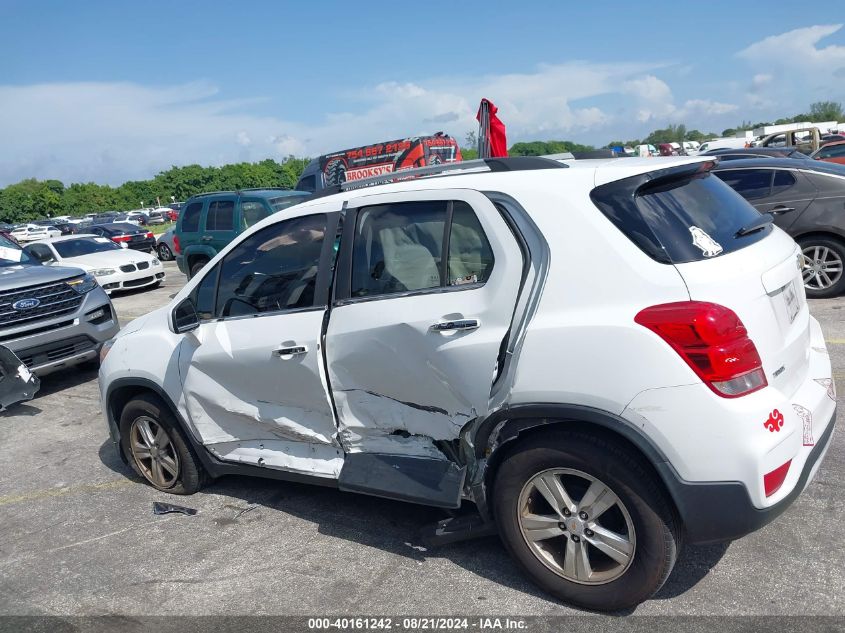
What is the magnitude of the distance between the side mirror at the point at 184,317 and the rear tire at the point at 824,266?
6.91m

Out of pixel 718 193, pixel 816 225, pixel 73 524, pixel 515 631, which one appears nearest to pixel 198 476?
pixel 73 524

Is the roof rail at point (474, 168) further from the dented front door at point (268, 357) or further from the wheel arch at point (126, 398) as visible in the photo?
the wheel arch at point (126, 398)

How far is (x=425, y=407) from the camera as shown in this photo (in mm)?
3348

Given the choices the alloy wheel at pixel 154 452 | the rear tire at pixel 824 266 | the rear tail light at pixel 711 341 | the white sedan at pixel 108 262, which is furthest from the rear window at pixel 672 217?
the white sedan at pixel 108 262

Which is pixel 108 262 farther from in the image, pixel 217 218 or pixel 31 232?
pixel 31 232

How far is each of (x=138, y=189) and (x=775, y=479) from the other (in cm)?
9820

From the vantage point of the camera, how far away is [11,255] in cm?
834

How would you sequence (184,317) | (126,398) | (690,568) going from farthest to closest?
(126,398) → (184,317) → (690,568)

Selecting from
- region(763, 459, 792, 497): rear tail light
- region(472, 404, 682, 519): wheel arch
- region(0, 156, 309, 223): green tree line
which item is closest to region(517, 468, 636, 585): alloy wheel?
region(472, 404, 682, 519): wheel arch

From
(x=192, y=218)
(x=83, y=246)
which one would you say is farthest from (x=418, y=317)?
(x=83, y=246)

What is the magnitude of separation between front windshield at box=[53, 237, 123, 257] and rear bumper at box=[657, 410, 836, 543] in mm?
15919

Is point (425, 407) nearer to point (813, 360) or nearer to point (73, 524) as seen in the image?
point (813, 360)

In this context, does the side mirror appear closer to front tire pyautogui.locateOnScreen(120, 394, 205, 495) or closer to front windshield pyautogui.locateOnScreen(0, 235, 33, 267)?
front tire pyautogui.locateOnScreen(120, 394, 205, 495)

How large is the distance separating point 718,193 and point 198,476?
11.4 feet
